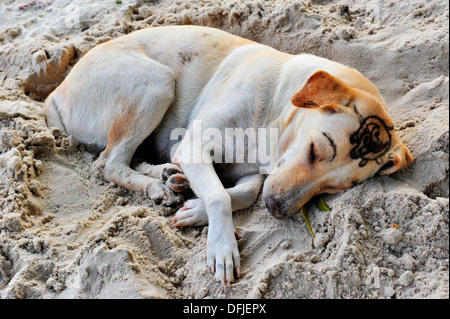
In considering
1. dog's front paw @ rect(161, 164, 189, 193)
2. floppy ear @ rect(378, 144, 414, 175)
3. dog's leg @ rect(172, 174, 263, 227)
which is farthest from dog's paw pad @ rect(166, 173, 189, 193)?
floppy ear @ rect(378, 144, 414, 175)

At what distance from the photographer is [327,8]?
14.9ft

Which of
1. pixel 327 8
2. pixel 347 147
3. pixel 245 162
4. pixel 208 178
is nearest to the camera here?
pixel 347 147

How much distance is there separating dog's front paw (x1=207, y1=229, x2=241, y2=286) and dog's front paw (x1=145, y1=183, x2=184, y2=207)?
0.50 m

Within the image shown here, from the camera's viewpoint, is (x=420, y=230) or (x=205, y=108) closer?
(x=420, y=230)

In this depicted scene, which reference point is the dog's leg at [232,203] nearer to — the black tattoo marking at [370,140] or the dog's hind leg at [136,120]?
the dog's hind leg at [136,120]

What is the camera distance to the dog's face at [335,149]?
9.01ft

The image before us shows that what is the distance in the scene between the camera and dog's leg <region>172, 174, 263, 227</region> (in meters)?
3.01


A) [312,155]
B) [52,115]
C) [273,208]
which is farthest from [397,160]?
[52,115]

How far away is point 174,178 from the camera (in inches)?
129

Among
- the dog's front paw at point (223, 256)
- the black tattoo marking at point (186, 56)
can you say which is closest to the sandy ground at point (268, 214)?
the dog's front paw at point (223, 256)

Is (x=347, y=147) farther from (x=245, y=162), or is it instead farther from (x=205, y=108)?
(x=205, y=108)

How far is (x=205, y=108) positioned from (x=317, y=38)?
52.8 inches

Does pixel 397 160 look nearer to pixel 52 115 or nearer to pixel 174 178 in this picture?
pixel 174 178
